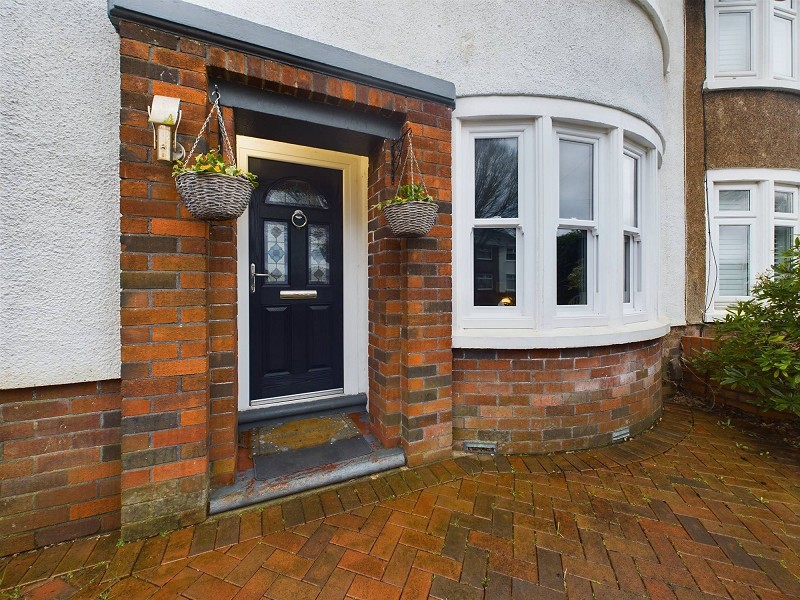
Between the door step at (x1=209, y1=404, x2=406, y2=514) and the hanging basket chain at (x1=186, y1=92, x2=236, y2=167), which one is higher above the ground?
the hanging basket chain at (x1=186, y1=92, x2=236, y2=167)

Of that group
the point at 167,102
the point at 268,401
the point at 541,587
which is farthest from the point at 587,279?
the point at 167,102

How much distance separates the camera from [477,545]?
1.83m

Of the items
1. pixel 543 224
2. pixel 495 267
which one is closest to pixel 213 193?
pixel 495 267

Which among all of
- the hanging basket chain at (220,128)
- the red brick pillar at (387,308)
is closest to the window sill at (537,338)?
the red brick pillar at (387,308)

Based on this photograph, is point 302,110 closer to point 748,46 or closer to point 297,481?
point 297,481

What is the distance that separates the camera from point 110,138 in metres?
1.90

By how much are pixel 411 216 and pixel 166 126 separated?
1.37 metres

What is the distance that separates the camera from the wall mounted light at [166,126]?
1.74 meters

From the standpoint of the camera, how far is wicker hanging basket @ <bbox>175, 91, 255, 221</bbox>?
5.51ft

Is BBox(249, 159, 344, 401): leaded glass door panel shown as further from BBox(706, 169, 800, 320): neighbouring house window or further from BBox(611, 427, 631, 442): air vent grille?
BBox(706, 169, 800, 320): neighbouring house window

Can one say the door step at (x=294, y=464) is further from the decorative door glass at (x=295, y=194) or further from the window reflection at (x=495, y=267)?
the decorative door glass at (x=295, y=194)

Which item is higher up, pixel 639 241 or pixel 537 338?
pixel 639 241

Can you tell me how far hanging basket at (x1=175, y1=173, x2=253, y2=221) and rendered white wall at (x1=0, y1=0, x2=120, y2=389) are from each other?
1.79ft

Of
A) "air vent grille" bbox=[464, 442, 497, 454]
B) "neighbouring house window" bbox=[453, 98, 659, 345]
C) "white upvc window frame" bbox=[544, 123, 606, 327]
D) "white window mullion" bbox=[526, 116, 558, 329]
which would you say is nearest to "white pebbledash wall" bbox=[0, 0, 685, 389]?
"neighbouring house window" bbox=[453, 98, 659, 345]
